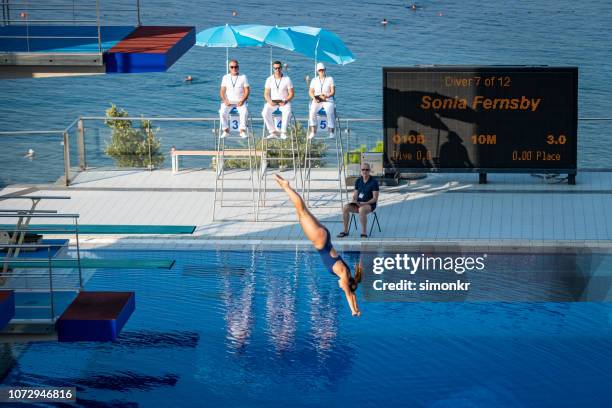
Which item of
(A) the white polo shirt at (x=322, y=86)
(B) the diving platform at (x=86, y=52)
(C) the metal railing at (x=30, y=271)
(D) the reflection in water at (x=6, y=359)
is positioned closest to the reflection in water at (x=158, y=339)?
(C) the metal railing at (x=30, y=271)

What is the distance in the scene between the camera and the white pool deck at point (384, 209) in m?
18.2

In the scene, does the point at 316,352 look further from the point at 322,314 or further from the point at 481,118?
the point at 481,118

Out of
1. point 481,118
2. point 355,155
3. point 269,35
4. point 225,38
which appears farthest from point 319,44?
point 481,118

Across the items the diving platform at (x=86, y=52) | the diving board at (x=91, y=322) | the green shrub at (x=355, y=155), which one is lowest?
the diving board at (x=91, y=322)

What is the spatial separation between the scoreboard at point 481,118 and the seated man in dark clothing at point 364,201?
2090 mm

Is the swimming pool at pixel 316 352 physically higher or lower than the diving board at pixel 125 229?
lower

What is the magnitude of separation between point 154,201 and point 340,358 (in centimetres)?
798

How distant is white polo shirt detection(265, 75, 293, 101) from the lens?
61.2 ft

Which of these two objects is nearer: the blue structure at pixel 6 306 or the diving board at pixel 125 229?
the blue structure at pixel 6 306

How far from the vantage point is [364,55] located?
6762 cm

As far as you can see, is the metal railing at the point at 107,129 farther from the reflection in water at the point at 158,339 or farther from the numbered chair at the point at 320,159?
the reflection in water at the point at 158,339

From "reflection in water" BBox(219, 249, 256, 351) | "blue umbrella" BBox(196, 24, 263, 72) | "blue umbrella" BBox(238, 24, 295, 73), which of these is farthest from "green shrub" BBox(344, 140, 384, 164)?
"reflection in water" BBox(219, 249, 256, 351)

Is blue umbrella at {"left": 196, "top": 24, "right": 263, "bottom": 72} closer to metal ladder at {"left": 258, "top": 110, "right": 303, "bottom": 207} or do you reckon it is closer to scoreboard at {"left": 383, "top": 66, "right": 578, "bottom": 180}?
metal ladder at {"left": 258, "top": 110, "right": 303, "bottom": 207}

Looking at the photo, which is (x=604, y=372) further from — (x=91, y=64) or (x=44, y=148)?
(x=44, y=148)
